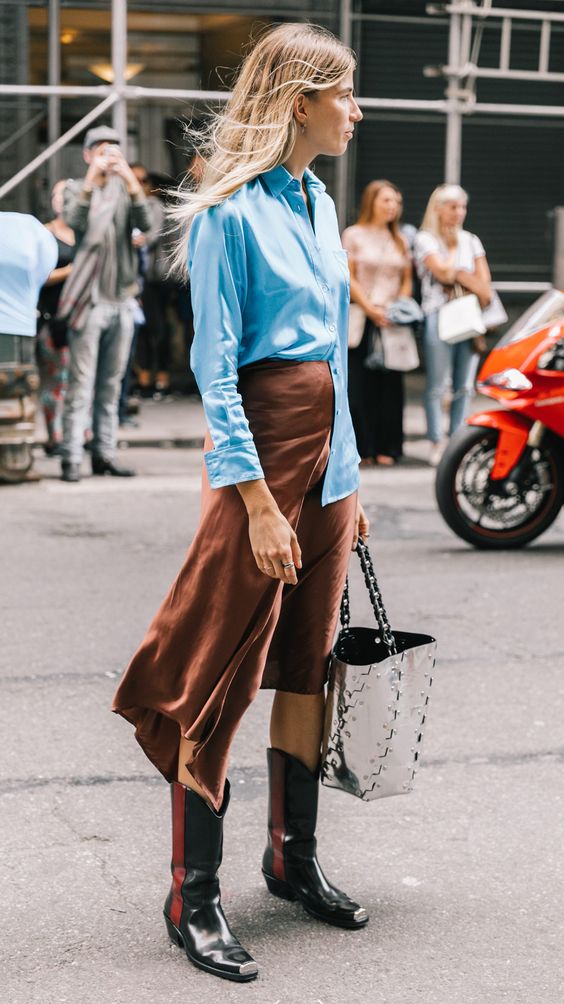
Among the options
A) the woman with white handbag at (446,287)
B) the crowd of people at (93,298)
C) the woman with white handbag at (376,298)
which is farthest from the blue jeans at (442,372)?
the crowd of people at (93,298)

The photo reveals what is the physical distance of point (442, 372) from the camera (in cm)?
998

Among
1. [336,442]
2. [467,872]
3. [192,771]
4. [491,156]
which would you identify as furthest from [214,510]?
[491,156]

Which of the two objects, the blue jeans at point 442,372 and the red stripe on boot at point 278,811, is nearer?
the red stripe on boot at point 278,811

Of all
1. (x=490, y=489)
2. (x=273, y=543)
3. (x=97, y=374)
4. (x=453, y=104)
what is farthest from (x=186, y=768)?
(x=453, y=104)

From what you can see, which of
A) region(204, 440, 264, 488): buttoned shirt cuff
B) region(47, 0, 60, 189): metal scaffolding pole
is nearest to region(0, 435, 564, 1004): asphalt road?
region(204, 440, 264, 488): buttoned shirt cuff

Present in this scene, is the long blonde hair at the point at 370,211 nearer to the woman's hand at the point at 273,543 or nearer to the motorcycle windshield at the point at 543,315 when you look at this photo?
the motorcycle windshield at the point at 543,315

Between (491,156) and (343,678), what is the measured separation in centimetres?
1435

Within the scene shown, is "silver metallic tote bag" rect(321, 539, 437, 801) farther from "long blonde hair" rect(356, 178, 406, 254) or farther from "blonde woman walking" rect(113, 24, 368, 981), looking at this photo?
"long blonde hair" rect(356, 178, 406, 254)

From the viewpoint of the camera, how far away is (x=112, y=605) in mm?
6074

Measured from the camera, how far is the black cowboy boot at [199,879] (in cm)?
298

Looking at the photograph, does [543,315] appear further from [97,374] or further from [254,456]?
[254,456]

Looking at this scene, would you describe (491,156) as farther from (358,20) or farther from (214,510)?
(214,510)

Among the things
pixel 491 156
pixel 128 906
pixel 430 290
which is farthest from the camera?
pixel 491 156

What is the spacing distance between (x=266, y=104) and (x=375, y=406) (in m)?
7.18
